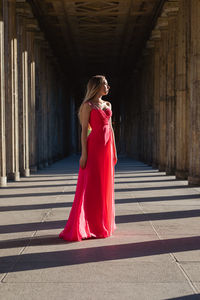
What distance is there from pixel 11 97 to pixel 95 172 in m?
11.9

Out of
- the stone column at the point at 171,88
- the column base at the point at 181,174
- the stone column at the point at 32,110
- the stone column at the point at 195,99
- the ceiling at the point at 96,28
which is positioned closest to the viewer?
the stone column at the point at 195,99

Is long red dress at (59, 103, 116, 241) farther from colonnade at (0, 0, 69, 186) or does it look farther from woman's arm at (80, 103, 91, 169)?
colonnade at (0, 0, 69, 186)

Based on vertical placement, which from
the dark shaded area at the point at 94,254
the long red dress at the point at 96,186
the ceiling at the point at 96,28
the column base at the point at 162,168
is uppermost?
the ceiling at the point at 96,28

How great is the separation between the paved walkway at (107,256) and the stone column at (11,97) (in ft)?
26.6

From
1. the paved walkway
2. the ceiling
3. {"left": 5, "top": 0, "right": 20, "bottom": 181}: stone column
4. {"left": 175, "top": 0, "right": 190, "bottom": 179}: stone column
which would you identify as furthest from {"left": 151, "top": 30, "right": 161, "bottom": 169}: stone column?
the paved walkway

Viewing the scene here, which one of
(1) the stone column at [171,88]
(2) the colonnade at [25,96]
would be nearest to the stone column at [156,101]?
(1) the stone column at [171,88]

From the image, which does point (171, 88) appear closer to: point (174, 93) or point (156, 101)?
point (174, 93)

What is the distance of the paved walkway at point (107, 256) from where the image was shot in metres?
4.34

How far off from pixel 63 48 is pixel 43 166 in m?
10.0

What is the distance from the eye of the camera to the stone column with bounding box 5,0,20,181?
18.1 meters

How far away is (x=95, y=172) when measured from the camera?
6934 mm

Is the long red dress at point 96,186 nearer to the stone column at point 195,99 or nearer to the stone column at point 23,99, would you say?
the stone column at point 195,99

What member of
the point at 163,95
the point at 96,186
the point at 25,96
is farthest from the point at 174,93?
the point at 96,186

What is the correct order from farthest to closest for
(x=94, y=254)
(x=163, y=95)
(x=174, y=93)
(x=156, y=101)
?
(x=156, y=101) → (x=163, y=95) → (x=174, y=93) → (x=94, y=254)
